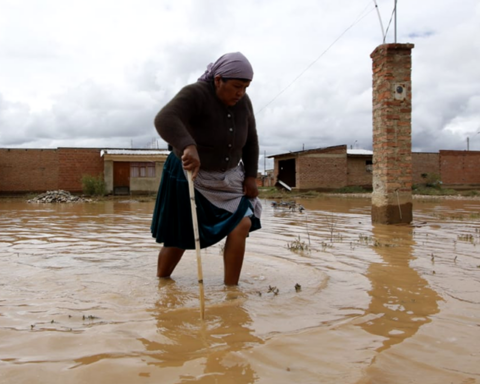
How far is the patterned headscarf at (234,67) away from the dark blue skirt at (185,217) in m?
0.68

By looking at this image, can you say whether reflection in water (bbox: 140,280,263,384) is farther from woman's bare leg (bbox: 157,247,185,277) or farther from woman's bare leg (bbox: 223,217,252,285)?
woman's bare leg (bbox: 157,247,185,277)

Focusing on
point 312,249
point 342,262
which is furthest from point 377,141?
point 342,262

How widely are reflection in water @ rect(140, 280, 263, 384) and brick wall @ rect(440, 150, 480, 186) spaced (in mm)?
33979

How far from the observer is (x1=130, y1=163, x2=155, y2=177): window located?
26.7 metres

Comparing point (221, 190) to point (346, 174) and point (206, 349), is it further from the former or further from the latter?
point (346, 174)

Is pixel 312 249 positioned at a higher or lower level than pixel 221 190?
lower

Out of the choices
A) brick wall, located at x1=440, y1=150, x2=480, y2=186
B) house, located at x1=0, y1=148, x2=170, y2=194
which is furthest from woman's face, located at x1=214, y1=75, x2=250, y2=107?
brick wall, located at x1=440, y1=150, x2=480, y2=186

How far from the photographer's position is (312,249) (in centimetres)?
484

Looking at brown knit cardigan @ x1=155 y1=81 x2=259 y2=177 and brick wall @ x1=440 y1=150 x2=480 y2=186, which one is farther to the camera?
brick wall @ x1=440 y1=150 x2=480 y2=186

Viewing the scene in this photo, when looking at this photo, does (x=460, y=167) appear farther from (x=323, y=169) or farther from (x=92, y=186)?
(x=92, y=186)

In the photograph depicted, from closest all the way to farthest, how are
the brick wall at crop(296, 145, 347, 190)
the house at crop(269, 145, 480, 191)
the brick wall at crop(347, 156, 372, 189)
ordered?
the brick wall at crop(296, 145, 347, 190), the house at crop(269, 145, 480, 191), the brick wall at crop(347, 156, 372, 189)

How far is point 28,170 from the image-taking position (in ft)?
85.5

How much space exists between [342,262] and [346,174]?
86.5 ft

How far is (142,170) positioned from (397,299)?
81.8 ft
